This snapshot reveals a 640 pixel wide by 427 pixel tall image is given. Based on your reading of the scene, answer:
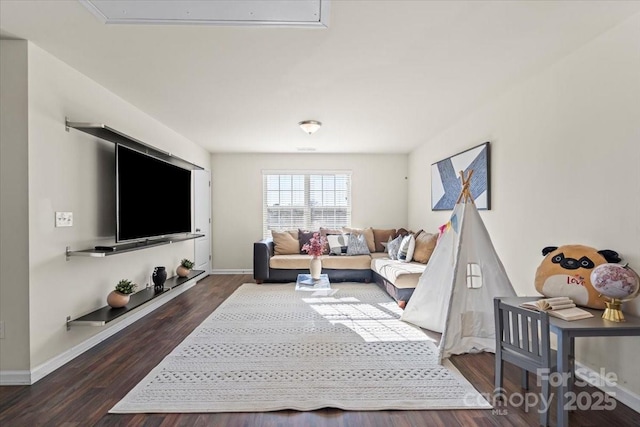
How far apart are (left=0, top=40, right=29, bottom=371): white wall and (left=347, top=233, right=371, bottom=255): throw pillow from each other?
4222 millimetres

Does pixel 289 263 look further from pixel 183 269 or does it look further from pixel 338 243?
pixel 183 269

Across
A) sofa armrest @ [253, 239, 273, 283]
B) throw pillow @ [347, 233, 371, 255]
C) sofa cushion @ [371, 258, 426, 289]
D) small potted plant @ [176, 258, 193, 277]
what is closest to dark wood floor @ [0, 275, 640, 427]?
sofa cushion @ [371, 258, 426, 289]

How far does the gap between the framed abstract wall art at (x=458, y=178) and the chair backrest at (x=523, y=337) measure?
172cm

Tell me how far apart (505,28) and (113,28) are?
2.46 meters

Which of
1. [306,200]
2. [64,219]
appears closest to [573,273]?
[64,219]

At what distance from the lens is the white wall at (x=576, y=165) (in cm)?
206

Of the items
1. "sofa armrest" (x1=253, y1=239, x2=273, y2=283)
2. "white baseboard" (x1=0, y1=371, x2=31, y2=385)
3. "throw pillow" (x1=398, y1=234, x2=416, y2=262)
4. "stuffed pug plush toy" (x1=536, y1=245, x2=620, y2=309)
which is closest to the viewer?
"stuffed pug plush toy" (x1=536, y1=245, x2=620, y2=309)

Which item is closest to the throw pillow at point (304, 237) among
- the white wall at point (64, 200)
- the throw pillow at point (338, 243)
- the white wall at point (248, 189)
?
the throw pillow at point (338, 243)

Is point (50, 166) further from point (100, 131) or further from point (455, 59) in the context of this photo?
point (455, 59)

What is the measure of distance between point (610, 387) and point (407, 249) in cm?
287

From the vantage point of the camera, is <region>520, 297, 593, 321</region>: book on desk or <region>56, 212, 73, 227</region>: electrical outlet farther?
<region>56, 212, 73, 227</region>: electrical outlet

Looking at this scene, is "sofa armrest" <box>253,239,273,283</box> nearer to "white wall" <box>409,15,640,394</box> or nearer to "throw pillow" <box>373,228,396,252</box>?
"throw pillow" <box>373,228,396,252</box>

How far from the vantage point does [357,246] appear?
227 inches

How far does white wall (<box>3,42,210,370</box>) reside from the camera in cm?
240
